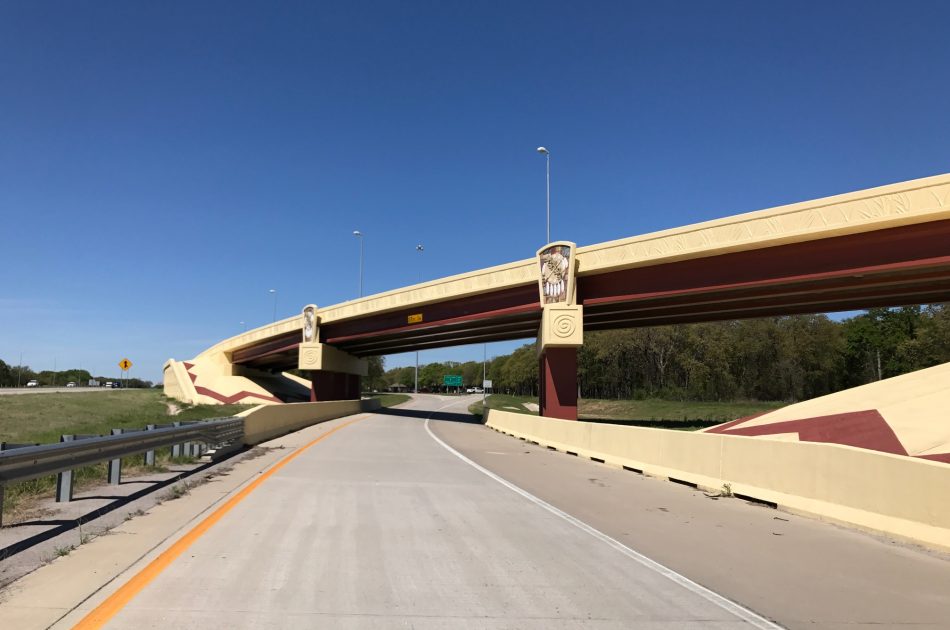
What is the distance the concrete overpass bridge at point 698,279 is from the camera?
72.3 feet

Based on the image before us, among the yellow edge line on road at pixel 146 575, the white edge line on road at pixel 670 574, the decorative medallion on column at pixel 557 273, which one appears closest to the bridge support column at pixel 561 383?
the decorative medallion on column at pixel 557 273

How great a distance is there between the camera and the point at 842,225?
22.5 m

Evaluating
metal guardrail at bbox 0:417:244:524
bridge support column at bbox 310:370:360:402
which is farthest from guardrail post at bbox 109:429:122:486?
bridge support column at bbox 310:370:360:402

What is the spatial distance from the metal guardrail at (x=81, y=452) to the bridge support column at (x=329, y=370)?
125 ft

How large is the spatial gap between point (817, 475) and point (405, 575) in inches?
277

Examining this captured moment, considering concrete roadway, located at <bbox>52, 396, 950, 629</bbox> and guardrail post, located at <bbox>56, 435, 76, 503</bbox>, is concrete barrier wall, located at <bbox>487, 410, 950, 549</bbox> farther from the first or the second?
guardrail post, located at <bbox>56, 435, 76, 503</bbox>

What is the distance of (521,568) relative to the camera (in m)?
6.49

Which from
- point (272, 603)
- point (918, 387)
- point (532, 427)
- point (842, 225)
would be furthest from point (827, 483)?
point (532, 427)

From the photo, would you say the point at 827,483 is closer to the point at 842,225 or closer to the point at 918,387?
the point at 918,387

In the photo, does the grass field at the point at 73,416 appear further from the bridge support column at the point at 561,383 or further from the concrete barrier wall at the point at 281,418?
the bridge support column at the point at 561,383

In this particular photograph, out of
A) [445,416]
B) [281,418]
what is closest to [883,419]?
[281,418]

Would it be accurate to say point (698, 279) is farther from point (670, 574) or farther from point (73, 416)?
point (73, 416)

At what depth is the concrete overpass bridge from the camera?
72.3 feet

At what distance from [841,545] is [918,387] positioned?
11081mm
